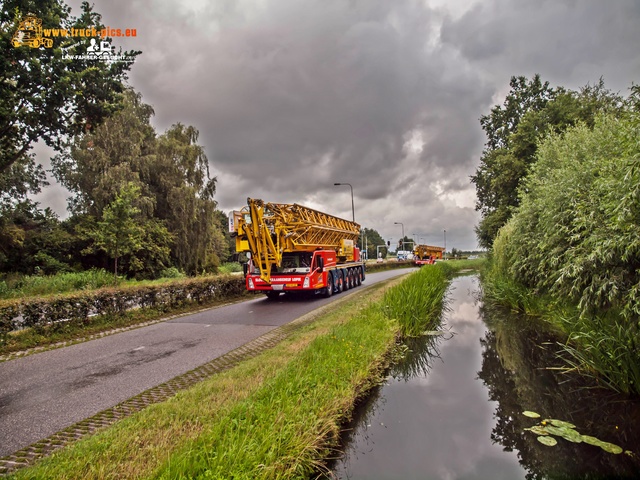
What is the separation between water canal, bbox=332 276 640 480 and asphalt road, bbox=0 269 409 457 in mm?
3158

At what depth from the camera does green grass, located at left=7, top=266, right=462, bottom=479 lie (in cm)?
283

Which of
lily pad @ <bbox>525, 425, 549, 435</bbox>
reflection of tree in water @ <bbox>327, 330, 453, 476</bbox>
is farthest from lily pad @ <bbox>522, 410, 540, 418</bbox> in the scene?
reflection of tree in water @ <bbox>327, 330, 453, 476</bbox>

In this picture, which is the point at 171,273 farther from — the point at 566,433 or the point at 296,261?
the point at 566,433

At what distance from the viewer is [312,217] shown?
1619cm

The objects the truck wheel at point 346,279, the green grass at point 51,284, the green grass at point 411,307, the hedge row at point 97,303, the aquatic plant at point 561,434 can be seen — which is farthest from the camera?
the truck wheel at point 346,279

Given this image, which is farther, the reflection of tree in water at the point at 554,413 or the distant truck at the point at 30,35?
the distant truck at the point at 30,35

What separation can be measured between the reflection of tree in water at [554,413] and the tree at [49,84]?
18.8 metres

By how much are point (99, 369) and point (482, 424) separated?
6.04m

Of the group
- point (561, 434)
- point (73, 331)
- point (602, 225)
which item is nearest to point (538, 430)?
point (561, 434)

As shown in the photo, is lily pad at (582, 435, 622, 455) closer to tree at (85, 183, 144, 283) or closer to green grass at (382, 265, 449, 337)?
green grass at (382, 265, 449, 337)

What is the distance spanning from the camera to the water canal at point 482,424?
3994 mm

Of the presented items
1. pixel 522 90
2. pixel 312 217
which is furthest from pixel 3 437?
pixel 522 90

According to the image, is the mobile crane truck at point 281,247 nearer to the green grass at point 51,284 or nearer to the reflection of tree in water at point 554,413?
the reflection of tree in water at point 554,413

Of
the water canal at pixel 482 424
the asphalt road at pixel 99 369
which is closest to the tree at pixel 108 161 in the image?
the asphalt road at pixel 99 369
